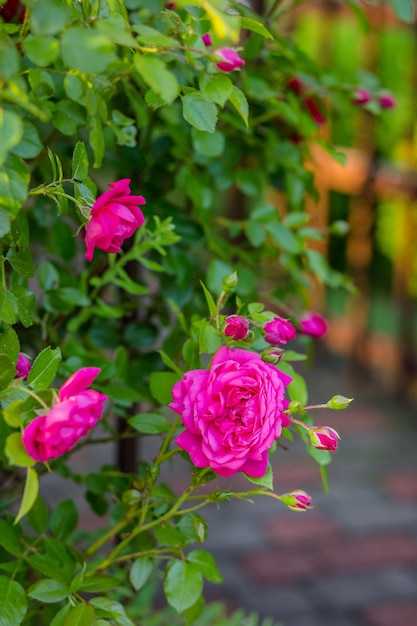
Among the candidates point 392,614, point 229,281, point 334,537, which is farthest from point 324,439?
point 334,537

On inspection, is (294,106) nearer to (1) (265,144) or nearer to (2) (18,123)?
(1) (265,144)

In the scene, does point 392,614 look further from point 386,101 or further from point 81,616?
point 81,616

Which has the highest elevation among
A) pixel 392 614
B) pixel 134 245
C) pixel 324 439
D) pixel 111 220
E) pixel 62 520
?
pixel 111 220

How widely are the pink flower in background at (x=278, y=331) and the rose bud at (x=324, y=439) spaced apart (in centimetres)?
9

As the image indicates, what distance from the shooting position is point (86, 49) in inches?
20.5

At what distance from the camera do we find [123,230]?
673 millimetres

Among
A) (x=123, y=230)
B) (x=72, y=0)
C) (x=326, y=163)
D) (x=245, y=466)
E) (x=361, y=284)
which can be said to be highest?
(x=72, y=0)

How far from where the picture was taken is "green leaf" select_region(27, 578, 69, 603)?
0.79 metres

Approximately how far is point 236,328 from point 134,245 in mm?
355

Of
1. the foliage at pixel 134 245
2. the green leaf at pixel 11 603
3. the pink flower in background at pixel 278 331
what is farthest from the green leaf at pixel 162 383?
the green leaf at pixel 11 603

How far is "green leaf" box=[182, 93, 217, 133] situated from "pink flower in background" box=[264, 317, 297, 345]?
19 centimetres

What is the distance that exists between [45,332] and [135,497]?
25 centimetres

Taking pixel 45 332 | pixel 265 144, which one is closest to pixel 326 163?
pixel 265 144

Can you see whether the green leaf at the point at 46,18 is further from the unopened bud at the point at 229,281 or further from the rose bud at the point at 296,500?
the rose bud at the point at 296,500
